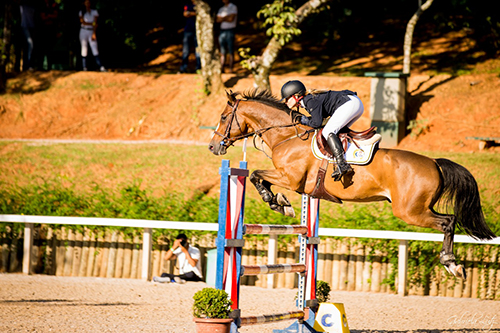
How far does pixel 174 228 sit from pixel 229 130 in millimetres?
3076

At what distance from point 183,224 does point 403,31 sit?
1418 centimetres

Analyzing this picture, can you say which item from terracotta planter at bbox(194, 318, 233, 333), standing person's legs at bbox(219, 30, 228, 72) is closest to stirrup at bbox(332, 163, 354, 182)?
terracotta planter at bbox(194, 318, 233, 333)

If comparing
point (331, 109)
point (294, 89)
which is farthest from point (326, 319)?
point (294, 89)

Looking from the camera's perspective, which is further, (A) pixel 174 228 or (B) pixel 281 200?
(A) pixel 174 228

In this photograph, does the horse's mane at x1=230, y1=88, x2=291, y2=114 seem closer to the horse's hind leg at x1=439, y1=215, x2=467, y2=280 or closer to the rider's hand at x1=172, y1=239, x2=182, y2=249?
the horse's hind leg at x1=439, y1=215, x2=467, y2=280

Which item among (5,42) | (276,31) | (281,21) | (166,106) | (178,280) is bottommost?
(178,280)

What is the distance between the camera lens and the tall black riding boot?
557cm

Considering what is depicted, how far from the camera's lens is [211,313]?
4.72 m

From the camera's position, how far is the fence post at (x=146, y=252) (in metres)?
8.96

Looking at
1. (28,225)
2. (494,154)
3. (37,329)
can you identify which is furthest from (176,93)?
(37,329)

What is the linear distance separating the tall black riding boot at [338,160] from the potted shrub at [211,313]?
1.70m

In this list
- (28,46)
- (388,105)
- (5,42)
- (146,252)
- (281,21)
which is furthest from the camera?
(28,46)

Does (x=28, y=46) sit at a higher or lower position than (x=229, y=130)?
higher

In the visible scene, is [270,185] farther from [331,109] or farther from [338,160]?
[331,109]
